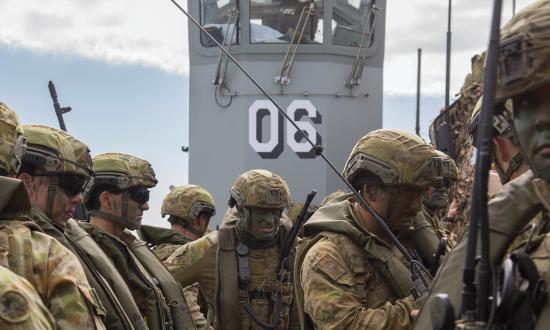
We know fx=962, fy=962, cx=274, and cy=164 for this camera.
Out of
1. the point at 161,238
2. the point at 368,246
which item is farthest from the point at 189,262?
the point at 368,246

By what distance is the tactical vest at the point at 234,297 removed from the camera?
6.17 metres

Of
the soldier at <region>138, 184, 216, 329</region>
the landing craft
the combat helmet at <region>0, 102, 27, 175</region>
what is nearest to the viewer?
the combat helmet at <region>0, 102, 27, 175</region>

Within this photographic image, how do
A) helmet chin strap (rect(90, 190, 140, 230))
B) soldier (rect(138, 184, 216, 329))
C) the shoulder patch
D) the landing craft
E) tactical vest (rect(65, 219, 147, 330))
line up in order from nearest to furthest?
the shoulder patch
tactical vest (rect(65, 219, 147, 330))
helmet chin strap (rect(90, 190, 140, 230))
soldier (rect(138, 184, 216, 329))
the landing craft

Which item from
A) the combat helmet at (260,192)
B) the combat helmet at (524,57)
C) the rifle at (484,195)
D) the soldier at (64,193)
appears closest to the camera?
the rifle at (484,195)

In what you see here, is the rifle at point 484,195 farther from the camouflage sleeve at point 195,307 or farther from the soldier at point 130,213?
the camouflage sleeve at point 195,307

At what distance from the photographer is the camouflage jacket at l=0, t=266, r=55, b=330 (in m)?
2.01

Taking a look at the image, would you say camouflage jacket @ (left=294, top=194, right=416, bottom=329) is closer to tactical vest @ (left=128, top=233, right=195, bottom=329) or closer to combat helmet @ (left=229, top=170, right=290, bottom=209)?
tactical vest @ (left=128, top=233, right=195, bottom=329)

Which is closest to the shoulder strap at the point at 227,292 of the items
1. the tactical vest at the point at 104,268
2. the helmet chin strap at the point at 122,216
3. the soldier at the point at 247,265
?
the soldier at the point at 247,265

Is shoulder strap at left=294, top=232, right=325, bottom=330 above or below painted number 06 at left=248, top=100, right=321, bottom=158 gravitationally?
below

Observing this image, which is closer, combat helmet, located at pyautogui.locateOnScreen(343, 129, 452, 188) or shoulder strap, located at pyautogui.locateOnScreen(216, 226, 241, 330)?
combat helmet, located at pyautogui.locateOnScreen(343, 129, 452, 188)

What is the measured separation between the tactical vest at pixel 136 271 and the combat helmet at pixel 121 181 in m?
0.31

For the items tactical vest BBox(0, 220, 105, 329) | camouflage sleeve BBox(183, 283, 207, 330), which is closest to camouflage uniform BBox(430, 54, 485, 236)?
camouflage sleeve BBox(183, 283, 207, 330)

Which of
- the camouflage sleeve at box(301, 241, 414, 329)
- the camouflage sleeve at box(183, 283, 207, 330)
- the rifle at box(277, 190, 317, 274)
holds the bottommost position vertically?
the camouflage sleeve at box(183, 283, 207, 330)

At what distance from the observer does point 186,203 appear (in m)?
7.88
